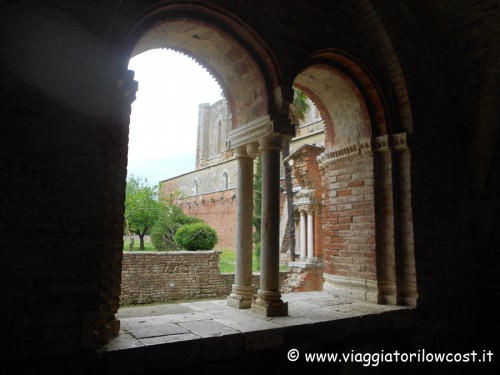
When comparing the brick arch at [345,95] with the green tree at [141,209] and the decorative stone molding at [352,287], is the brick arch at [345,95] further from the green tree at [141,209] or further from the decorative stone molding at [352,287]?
the green tree at [141,209]

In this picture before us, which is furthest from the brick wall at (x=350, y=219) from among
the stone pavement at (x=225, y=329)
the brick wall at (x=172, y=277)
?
the brick wall at (x=172, y=277)

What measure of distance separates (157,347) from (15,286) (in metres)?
1.05

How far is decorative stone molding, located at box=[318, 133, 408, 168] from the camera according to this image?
4.66 meters

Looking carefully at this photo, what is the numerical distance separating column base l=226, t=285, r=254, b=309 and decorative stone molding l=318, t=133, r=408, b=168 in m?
2.26

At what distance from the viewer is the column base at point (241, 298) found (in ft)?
Answer: 13.2

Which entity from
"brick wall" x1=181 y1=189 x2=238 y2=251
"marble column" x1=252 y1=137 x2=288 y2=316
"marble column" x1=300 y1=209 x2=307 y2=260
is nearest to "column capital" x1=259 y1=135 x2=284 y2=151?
"marble column" x1=252 y1=137 x2=288 y2=316

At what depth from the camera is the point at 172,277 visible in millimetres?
11383

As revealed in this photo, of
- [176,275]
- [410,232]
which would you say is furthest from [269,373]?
[176,275]

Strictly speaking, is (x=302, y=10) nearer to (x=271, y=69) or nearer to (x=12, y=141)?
(x=271, y=69)

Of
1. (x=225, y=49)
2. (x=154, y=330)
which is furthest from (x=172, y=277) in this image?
(x=225, y=49)

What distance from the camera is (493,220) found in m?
5.11

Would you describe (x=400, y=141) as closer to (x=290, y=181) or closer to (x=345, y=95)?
(x=345, y=95)

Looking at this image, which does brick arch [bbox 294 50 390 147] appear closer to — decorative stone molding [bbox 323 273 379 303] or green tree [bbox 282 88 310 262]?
decorative stone molding [bbox 323 273 379 303]

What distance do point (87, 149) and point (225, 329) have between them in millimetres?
1866
